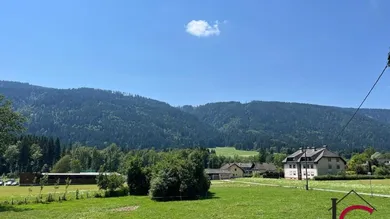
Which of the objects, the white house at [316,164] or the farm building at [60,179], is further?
the farm building at [60,179]

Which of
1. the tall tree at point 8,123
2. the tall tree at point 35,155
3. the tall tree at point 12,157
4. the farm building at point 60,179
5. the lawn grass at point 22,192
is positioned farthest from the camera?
the tall tree at point 35,155

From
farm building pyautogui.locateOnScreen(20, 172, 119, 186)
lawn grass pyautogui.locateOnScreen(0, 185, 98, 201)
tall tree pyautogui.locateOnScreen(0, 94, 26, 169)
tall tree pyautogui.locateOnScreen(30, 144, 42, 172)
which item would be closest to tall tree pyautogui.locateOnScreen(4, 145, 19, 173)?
tall tree pyautogui.locateOnScreen(30, 144, 42, 172)

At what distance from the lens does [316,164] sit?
115 metres

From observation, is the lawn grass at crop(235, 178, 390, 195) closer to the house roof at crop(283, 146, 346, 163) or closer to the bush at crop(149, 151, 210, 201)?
the bush at crop(149, 151, 210, 201)

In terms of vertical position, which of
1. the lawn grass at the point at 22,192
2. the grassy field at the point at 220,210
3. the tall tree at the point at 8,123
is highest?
the tall tree at the point at 8,123

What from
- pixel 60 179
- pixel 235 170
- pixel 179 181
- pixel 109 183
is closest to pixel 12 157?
pixel 60 179

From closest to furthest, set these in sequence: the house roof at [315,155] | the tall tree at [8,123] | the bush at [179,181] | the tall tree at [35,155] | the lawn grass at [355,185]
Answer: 1. the tall tree at [8,123]
2. the lawn grass at [355,185]
3. the bush at [179,181]
4. the house roof at [315,155]
5. the tall tree at [35,155]

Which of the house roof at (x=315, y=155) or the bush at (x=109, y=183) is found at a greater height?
the house roof at (x=315, y=155)

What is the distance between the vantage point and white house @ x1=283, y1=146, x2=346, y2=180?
381ft

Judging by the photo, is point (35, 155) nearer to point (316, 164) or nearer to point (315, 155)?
point (315, 155)

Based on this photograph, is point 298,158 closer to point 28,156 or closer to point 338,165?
point 338,165

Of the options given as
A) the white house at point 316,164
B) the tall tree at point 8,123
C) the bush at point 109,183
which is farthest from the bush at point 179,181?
the white house at point 316,164

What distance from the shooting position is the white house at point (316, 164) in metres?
116

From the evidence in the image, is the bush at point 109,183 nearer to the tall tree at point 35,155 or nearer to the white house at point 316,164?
the white house at point 316,164
